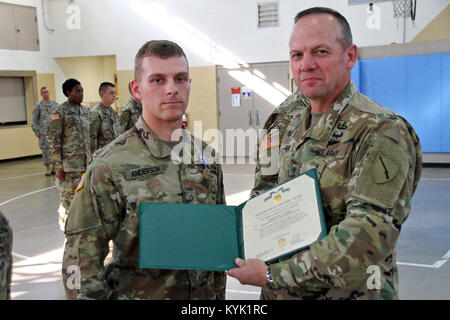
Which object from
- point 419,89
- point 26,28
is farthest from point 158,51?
point 26,28

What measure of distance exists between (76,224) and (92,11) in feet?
46.7

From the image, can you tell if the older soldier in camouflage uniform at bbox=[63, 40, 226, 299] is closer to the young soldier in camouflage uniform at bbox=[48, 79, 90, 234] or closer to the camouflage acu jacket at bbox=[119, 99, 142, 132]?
the young soldier in camouflage uniform at bbox=[48, 79, 90, 234]

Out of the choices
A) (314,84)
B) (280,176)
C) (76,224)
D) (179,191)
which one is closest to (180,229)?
(179,191)

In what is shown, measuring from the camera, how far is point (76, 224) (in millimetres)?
1758

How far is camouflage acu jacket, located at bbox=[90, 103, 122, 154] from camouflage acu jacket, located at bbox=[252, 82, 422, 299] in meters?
5.69

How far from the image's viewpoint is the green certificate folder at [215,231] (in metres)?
1.75

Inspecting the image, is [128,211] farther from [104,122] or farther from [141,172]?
[104,122]

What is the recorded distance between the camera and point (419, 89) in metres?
10.5

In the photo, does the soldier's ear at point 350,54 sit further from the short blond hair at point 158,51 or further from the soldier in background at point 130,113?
the soldier in background at point 130,113

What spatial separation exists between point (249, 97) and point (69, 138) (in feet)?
25.4

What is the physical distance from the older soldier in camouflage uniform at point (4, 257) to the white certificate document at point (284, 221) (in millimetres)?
855

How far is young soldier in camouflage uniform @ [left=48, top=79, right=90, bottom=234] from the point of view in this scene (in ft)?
19.9

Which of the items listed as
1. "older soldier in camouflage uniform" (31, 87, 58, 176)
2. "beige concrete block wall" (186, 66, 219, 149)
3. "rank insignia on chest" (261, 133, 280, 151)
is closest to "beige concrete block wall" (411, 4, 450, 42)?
"beige concrete block wall" (186, 66, 219, 149)

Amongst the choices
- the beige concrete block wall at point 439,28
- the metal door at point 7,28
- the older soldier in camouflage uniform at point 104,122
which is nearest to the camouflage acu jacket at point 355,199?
the older soldier in camouflage uniform at point 104,122
